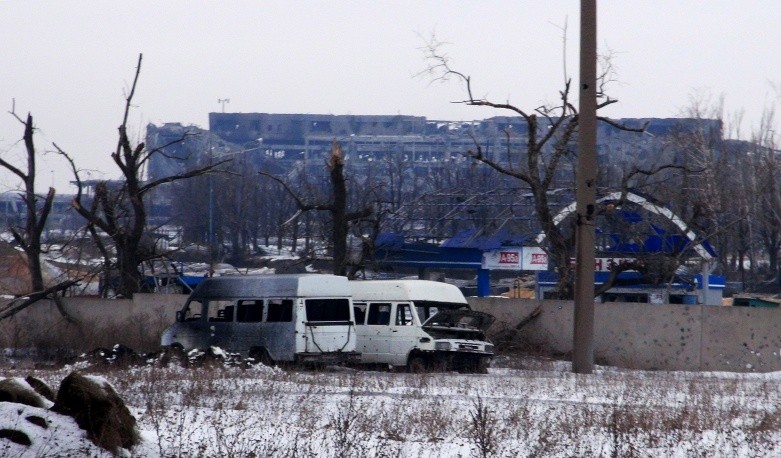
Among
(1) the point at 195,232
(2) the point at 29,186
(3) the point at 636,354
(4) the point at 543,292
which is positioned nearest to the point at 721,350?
(3) the point at 636,354

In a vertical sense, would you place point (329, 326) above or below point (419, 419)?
below

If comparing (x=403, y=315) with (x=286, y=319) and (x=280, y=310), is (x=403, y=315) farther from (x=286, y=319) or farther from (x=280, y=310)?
(x=280, y=310)

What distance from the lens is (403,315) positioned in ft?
76.6

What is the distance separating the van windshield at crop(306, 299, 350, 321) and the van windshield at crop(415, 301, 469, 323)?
170 cm

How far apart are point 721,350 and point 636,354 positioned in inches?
84.8

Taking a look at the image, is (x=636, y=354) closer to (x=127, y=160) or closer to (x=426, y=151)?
(x=127, y=160)

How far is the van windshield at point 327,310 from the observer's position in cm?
2273

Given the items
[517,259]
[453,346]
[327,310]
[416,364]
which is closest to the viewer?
[453,346]

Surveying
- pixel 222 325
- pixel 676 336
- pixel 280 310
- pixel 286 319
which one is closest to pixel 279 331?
pixel 286 319

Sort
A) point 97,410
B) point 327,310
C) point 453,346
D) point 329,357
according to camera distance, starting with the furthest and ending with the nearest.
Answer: point 327,310
point 453,346
point 329,357
point 97,410

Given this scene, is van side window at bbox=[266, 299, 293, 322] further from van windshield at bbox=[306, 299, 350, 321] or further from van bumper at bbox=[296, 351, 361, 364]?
van bumper at bbox=[296, 351, 361, 364]

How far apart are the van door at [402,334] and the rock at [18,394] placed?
13.3 meters

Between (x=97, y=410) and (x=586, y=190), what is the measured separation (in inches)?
537

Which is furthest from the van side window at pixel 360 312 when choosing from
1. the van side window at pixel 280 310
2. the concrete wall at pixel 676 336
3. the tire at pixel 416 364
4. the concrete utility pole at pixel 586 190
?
the concrete wall at pixel 676 336
